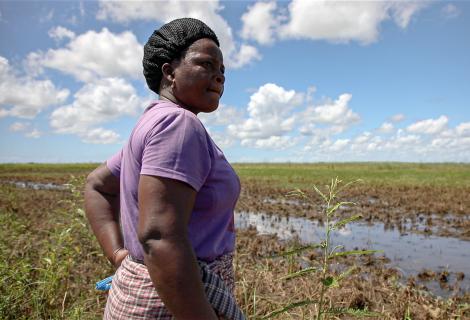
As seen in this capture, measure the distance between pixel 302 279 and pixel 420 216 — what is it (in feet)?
31.2

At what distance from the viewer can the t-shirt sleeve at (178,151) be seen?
1.03m


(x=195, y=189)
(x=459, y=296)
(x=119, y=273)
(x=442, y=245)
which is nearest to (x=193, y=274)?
(x=195, y=189)

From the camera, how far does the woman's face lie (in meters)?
1.31

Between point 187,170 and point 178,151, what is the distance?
6 cm

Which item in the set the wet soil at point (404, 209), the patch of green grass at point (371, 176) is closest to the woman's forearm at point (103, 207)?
the patch of green grass at point (371, 176)

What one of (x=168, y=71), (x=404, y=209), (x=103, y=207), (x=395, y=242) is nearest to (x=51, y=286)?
(x=103, y=207)

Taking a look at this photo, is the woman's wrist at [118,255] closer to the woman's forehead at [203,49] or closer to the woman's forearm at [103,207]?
the woman's forearm at [103,207]

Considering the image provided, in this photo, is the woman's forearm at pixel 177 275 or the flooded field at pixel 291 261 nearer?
the woman's forearm at pixel 177 275

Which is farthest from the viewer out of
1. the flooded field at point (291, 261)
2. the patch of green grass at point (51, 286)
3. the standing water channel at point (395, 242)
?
the standing water channel at point (395, 242)

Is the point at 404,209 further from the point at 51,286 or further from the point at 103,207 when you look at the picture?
the point at 103,207

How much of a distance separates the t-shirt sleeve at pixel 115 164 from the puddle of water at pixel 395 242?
565cm

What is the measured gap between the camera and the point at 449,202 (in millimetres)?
15109

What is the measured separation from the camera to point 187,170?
3.41 ft

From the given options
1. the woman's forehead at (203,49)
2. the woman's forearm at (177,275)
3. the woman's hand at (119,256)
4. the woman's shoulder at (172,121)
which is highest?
the woman's forehead at (203,49)
